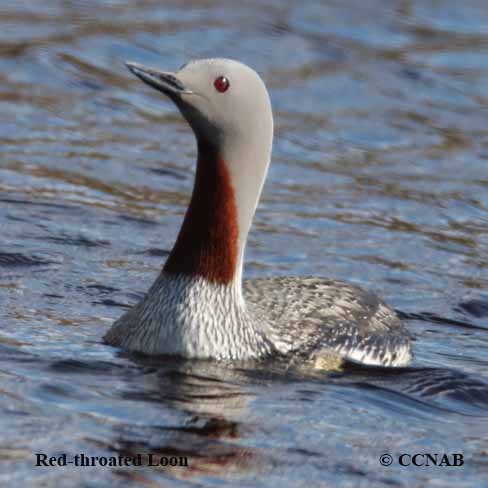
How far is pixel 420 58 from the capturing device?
16328 mm

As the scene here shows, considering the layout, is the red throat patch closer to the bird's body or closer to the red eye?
the bird's body

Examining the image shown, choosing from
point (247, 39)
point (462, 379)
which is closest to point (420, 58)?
point (247, 39)

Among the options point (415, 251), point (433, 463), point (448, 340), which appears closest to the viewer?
point (433, 463)

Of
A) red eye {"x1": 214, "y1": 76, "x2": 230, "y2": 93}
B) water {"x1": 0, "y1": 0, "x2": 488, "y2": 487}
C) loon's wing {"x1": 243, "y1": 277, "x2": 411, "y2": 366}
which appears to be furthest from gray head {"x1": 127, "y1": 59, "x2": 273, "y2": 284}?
water {"x1": 0, "y1": 0, "x2": 488, "y2": 487}

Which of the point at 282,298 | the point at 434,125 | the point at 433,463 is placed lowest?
the point at 433,463

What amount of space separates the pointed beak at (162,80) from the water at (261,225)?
1.31 metres

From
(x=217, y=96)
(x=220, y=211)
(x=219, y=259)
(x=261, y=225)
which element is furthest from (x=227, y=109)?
(x=261, y=225)

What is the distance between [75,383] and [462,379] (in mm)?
2110

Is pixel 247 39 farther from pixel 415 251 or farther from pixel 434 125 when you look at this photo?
pixel 415 251

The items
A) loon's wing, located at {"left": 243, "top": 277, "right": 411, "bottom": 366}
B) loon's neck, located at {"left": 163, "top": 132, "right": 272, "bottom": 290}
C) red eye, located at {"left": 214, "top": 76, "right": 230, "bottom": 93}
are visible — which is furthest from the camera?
loon's wing, located at {"left": 243, "top": 277, "right": 411, "bottom": 366}

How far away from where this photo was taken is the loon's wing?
7.99 metres

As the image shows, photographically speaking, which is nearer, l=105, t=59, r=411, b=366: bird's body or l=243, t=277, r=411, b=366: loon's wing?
l=105, t=59, r=411, b=366: bird's body

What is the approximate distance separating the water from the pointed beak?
1310 millimetres

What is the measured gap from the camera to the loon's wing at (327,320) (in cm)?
799
